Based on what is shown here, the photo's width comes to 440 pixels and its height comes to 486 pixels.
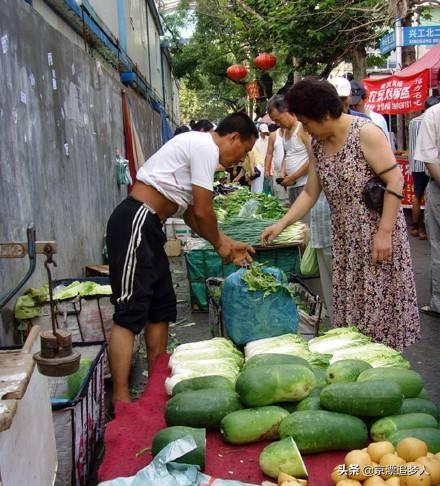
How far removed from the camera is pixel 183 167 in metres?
3.88

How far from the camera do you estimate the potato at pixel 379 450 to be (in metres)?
2.11

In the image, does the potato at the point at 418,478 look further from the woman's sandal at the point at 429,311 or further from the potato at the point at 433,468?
the woman's sandal at the point at 429,311

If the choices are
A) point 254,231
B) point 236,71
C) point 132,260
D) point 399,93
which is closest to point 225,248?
point 132,260

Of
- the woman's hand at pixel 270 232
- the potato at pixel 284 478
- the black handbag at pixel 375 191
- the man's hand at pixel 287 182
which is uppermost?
the man's hand at pixel 287 182

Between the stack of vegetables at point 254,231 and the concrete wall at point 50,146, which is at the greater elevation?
the concrete wall at point 50,146

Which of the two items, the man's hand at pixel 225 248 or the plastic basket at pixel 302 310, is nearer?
the man's hand at pixel 225 248

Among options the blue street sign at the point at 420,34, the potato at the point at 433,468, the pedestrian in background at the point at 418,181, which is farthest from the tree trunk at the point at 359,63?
the potato at the point at 433,468

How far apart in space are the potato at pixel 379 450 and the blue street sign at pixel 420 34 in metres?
11.3

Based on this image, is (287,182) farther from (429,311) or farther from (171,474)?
(171,474)

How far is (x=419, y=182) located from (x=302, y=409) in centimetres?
798

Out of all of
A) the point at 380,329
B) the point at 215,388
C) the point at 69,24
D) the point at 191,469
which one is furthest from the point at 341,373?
the point at 69,24

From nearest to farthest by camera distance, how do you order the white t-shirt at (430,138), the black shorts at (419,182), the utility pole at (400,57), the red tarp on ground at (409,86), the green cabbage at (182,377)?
1. the green cabbage at (182,377)
2. the white t-shirt at (430,138)
3. the black shorts at (419,182)
4. the red tarp on ground at (409,86)
5. the utility pole at (400,57)

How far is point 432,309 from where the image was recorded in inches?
239

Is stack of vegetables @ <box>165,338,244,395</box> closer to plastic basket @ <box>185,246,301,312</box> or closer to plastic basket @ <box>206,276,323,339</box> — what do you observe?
plastic basket @ <box>206,276,323,339</box>
